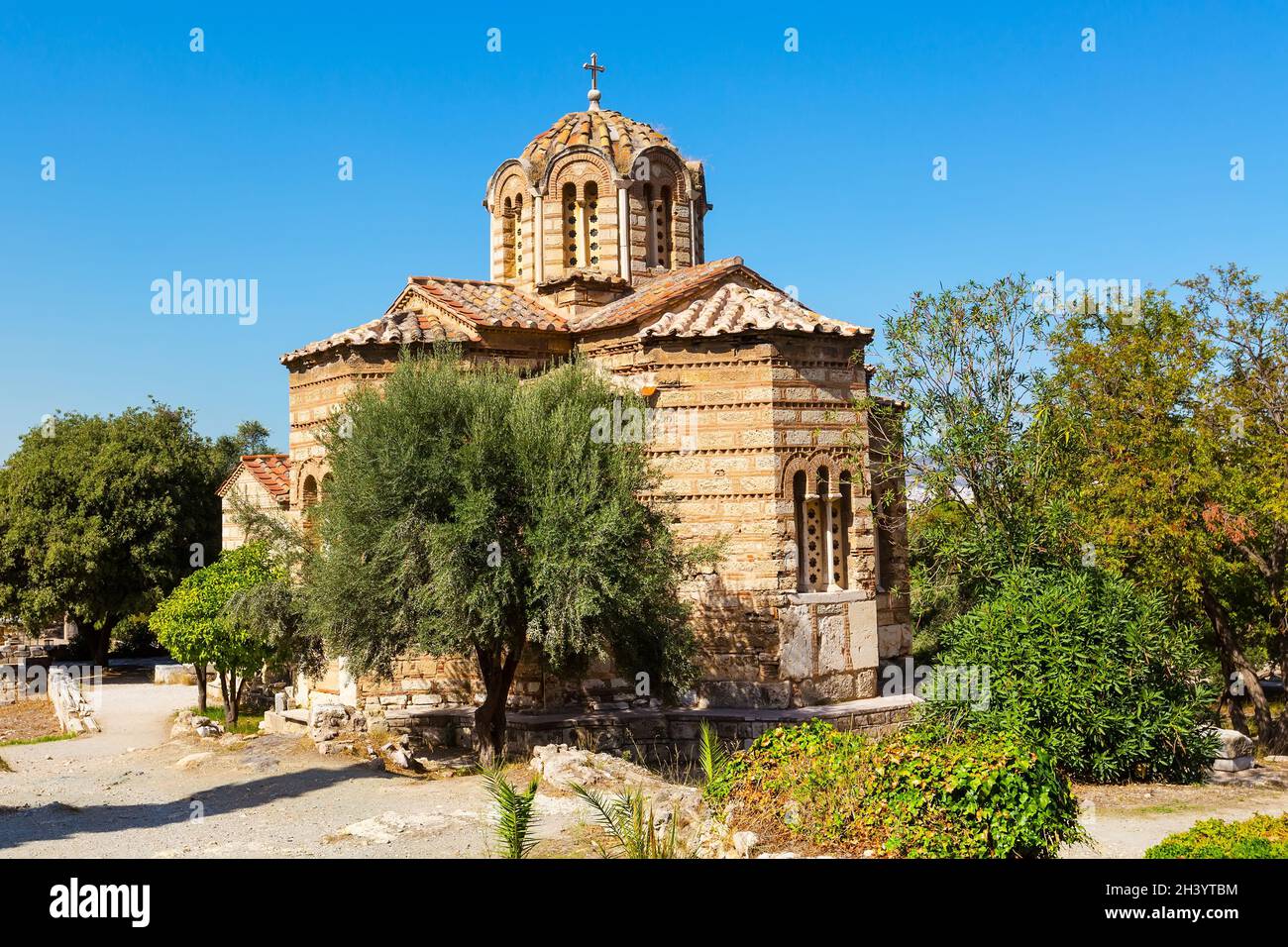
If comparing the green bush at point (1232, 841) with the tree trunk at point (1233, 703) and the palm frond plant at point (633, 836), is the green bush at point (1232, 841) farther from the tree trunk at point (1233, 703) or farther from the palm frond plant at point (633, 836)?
the tree trunk at point (1233, 703)

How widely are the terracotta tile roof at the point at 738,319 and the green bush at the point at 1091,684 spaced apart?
4844 millimetres

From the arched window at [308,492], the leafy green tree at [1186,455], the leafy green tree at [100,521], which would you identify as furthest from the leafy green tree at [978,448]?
the leafy green tree at [100,521]

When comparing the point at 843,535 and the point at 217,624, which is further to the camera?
the point at 217,624

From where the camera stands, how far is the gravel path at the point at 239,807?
391 inches

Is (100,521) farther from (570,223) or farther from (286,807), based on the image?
(286,807)

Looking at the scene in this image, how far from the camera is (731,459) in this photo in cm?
1581

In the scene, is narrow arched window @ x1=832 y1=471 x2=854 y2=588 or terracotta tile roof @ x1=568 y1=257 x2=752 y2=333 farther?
terracotta tile roof @ x1=568 y1=257 x2=752 y2=333

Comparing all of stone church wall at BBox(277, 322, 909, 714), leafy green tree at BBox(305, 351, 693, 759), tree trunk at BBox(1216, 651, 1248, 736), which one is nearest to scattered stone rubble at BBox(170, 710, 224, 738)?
stone church wall at BBox(277, 322, 909, 714)

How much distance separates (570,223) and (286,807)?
1205cm

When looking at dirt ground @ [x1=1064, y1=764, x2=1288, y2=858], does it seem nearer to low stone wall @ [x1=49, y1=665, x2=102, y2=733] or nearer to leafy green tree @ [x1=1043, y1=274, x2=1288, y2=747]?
leafy green tree @ [x1=1043, y1=274, x2=1288, y2=747]

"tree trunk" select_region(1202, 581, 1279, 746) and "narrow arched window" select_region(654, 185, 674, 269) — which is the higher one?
"narrow arched window" select_region(654, 185, 674, 269)

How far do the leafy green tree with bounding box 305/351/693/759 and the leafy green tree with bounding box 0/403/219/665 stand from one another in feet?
50.8

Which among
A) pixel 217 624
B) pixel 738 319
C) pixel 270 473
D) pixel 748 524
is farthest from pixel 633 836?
pixel 270 473

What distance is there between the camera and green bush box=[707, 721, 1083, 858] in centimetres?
783
